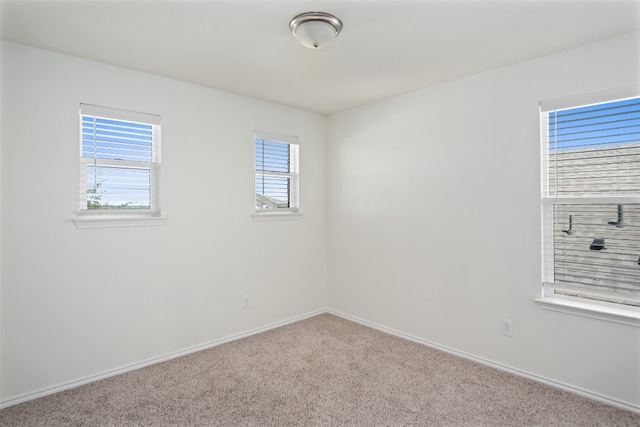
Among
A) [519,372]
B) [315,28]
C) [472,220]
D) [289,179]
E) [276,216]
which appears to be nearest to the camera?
[315,28]

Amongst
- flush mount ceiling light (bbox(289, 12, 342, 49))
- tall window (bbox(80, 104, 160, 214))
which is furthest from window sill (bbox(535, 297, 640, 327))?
tall window (bbox(80, 104, 160, 214))

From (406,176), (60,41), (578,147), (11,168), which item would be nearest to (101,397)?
(11,168)

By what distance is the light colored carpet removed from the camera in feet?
7.16

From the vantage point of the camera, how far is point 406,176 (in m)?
3.47

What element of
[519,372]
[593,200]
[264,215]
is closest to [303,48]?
[264,215]

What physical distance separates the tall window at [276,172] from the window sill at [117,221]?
1.08 m

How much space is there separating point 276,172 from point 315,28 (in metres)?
2.00

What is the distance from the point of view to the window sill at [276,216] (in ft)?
12.0

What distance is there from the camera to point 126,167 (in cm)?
284

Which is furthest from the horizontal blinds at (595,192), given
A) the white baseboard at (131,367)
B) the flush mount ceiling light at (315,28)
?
the white baseboard at (131,367)

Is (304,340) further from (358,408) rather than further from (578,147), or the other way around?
(578,147)

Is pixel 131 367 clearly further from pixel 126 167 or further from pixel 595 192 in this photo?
pixel 595 192

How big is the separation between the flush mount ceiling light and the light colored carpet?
7.72 feet

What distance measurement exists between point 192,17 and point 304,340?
2.83 m
